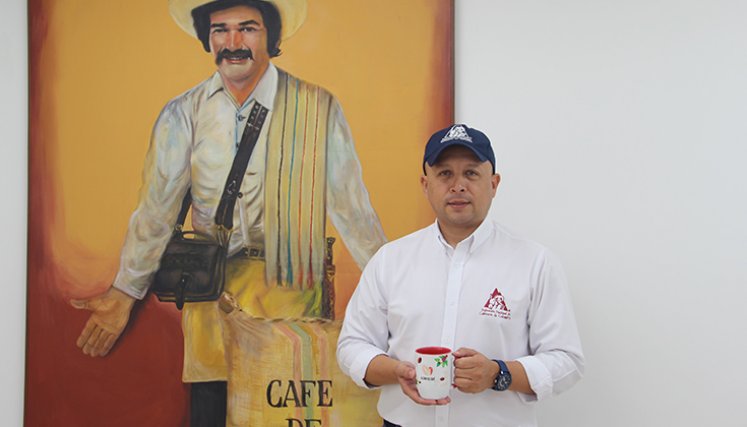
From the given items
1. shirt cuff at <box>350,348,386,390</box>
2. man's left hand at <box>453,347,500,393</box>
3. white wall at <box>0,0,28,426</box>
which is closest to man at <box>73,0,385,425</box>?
white wall at <box>0,0,28,426</box>

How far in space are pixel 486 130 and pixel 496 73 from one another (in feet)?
0.61

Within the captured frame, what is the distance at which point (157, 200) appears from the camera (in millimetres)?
1993

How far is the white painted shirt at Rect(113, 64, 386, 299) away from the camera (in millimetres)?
1941

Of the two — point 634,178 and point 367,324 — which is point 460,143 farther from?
point 634,178

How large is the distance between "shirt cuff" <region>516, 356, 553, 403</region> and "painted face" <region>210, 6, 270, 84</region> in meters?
1.23

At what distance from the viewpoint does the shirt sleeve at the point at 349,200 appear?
1938 millimetres

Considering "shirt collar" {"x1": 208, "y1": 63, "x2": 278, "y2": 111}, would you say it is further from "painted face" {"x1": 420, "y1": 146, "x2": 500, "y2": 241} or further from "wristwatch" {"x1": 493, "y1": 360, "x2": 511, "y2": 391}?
"wristwatch" {"x1": 493, "y1": 360, "x2": 511, "y2": 391}

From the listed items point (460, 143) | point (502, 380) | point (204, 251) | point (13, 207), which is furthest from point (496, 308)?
point (13, 207)

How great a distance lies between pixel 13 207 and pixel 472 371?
1.65 meters

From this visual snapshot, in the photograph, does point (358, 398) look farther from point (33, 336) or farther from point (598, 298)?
point (33, 336)

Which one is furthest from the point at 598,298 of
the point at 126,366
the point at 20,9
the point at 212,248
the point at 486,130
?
the point at 20,9

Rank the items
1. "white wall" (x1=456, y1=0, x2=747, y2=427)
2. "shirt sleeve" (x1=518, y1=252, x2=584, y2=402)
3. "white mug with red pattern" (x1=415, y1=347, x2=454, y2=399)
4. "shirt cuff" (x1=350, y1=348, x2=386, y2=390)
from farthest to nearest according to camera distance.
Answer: "white wall" (x1=456, y1=0, x2=747, y2=427), "shirt cuff" (x1=350, y1=348, x2=386, y2=390), "shirt sleeve" (x1=518, y1=252, x2=584, y2=402), "white mug with red pattern" (x1=415, y1=347, x2=454, y2=399)

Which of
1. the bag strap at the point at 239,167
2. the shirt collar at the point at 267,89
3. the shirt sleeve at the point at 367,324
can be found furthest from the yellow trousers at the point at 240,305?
the shirt collar at the point at 267,89

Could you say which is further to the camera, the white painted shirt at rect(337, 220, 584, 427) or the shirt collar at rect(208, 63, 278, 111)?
the shirt collar at rect(208, 63, 278, 111)
